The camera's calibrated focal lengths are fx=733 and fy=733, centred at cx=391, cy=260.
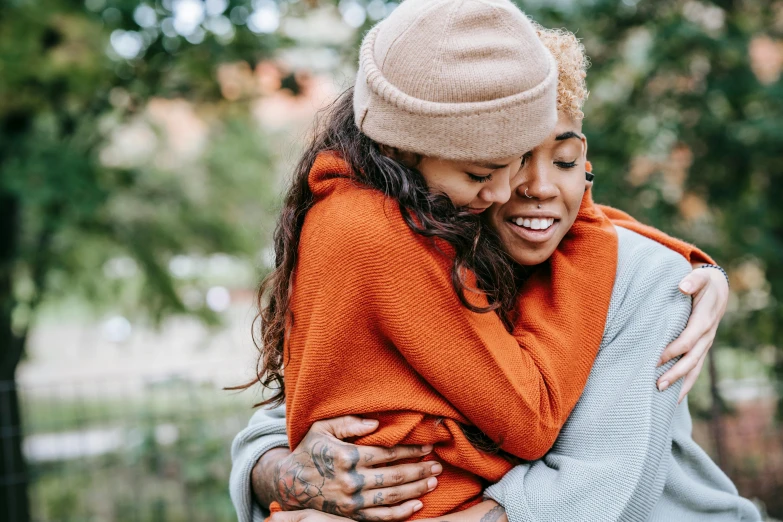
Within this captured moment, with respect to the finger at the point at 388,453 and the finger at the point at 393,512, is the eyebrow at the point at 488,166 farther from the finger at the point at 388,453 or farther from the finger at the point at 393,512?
the finger at the point at 393,512

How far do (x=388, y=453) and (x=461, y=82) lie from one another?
960 millimetres

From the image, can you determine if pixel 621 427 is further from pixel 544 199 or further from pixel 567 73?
pixel 567 73

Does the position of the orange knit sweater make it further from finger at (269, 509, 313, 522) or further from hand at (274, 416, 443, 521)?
finger at (269, 509, 313, 522)

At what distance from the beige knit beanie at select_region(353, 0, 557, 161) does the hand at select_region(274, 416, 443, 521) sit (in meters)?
0.76

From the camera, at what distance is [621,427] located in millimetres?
1966

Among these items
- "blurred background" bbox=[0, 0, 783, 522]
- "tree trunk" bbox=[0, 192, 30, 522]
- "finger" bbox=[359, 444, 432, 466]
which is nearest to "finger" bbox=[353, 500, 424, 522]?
"finger" bbox=[359, 444, 432, 466]

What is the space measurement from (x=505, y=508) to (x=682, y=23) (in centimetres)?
508

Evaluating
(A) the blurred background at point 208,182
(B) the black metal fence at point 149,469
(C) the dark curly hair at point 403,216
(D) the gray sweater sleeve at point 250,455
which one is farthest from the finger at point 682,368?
(B) the black metal fence at point 149,469

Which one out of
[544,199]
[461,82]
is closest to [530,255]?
[544,199]

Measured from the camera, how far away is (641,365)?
6.66 feet

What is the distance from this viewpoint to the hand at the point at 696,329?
2052 mm

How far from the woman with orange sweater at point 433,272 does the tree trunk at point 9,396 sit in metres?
5.04

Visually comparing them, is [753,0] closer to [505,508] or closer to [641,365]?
[641,365]

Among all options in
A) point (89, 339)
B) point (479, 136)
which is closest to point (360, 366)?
point (479, 136)
